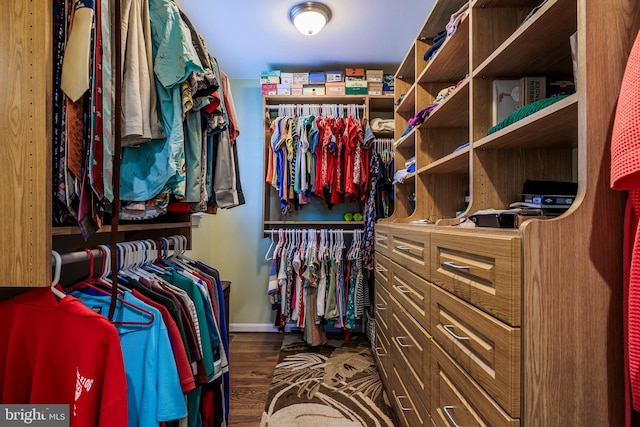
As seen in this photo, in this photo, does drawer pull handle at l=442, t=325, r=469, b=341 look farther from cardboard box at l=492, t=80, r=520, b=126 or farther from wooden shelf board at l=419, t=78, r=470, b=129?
wooden shelf board at l=419, t=78, r=470, b=129

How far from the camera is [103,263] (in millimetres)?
1054

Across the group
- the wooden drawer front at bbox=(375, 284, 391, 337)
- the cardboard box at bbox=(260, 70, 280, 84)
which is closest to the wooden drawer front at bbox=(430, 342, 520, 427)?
the wooden drawer front at bbox=(375, 284, 391, 337)

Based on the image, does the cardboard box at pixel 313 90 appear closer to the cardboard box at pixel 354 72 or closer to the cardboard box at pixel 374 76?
the cardboard box at pixel 354 72

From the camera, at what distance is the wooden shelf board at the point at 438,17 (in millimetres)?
1622

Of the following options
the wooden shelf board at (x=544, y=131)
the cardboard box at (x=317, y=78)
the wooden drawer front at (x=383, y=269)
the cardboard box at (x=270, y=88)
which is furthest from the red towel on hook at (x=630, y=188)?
the cardboard box at (x=270, y=88)

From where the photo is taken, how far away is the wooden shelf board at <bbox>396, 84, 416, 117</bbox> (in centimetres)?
213

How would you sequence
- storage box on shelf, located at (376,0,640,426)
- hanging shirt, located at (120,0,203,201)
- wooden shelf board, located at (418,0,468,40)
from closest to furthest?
storage box on shelf, located at (376,0,640,426)
hanging shirt, located at (120,0,203,201)
wooden shelf board, located at (418,0,468,40)

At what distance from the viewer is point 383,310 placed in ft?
6.63

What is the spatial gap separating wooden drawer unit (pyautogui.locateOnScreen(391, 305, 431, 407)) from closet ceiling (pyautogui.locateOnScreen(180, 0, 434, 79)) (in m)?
1.95

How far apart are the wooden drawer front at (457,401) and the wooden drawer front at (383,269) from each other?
76 cm

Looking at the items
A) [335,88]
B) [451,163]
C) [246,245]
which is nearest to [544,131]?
[451,163]

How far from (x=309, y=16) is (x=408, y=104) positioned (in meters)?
0.91

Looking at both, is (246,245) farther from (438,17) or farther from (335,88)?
(438,17)

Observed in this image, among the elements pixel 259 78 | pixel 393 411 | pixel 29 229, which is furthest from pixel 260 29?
pixel 393 411
